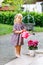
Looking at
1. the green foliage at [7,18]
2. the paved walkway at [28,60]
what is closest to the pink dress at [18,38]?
the paved walkway at [28,60]

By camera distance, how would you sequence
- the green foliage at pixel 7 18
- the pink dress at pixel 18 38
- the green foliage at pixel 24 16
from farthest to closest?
the green foliage at pixel 7 18, the green foliage at pixel 24 16, the pink dress at pixel 18 38

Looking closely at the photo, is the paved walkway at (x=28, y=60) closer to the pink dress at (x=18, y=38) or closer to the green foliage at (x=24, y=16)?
the pink dress at (x=18, y=38)

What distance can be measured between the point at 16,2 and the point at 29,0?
5160mm

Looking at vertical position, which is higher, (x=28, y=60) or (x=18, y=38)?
(x=18, y=38)

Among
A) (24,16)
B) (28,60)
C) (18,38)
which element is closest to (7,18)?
(24,16)

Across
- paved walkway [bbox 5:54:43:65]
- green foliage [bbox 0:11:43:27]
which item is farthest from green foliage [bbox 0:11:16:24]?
paved walkway [bbox 5:54:43:65]

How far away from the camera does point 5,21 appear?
32969 millimetres

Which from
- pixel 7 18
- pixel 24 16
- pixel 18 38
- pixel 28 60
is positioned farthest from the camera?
pixel 7 18

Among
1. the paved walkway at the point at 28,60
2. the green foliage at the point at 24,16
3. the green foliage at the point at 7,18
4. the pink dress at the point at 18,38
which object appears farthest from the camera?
the green foliage at the point at 7,18

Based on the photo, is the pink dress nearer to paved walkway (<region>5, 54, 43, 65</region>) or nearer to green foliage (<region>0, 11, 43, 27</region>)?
paved walkway (<region>5, 54, 43, 65</region>)

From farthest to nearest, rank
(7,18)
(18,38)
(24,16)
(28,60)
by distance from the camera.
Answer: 1. (7,18)
2. (24,16)
3. (18,38)
4. (28,60)

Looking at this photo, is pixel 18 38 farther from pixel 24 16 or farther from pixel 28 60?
pixel 24 16

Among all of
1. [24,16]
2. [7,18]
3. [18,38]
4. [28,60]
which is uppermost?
[18,38]

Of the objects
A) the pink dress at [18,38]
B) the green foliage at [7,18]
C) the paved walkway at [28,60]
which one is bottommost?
the green foliage at [7,18]
